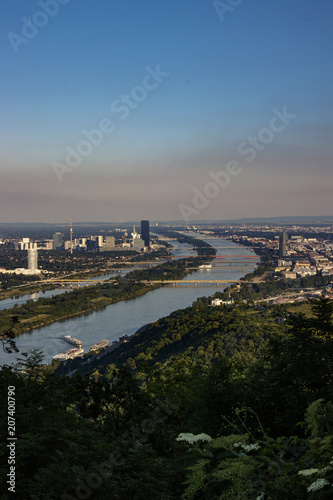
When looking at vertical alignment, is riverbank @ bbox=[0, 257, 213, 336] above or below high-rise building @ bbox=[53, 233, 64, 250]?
below

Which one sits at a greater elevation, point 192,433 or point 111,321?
point 192,433

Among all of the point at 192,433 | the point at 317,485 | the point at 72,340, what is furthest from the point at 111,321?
the point at 317,485

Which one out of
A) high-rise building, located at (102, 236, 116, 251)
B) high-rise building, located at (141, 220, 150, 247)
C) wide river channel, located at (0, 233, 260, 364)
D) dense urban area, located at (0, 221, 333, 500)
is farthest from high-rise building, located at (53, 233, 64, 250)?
dense urban area, located at (0, 221, 333, 500)

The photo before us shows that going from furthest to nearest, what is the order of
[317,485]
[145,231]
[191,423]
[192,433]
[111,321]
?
[145,231], [111,321], [191,423], [192,433], [317,485]

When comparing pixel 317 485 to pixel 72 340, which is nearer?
pixel 317 485

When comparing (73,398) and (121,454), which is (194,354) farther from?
(121,454)

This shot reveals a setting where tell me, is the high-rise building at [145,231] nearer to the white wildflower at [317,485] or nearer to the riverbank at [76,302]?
the riverbank at [76,302]

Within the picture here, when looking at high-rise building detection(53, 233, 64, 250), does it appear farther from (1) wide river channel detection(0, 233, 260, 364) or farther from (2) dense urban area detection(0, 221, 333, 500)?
(2) dense urban area detection(0, 221, 333, 500)

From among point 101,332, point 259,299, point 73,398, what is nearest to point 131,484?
point 73,398

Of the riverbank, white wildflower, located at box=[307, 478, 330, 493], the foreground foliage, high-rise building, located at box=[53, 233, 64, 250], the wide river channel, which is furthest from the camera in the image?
high-rise building, located at box=[53, 233, 64, 250]

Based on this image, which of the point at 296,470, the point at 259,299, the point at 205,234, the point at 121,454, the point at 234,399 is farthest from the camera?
the point at 205,234

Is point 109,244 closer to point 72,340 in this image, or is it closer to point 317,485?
point 72,340
